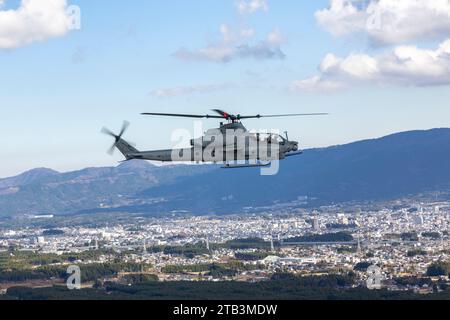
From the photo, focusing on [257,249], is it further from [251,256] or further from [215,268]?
[215,268]

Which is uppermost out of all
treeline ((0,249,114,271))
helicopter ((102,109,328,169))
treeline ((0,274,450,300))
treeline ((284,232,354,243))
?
helicopter ((102,109,328,169))

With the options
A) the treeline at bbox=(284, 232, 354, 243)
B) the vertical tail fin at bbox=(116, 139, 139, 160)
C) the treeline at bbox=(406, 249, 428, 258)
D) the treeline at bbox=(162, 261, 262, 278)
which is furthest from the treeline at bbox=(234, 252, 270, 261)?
the vertical tail fin at bbox=(116, 139, 139, 160)

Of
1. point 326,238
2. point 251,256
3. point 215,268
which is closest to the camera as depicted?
point 215,268

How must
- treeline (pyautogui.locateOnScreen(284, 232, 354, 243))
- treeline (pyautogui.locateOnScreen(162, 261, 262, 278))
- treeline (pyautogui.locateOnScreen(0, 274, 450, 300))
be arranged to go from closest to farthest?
treeline (pyautogui.locateOnScreen(0, 274, 450, 300)) < treeline (pyautogui.locateOnScreen(162, 261, 262, 278)) < treeline (pyautogui.locateOnScreen(284, 232, 354, 243))

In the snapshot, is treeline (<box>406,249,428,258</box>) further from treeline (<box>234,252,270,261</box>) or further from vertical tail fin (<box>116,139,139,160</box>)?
vertical tail fin (<box>116,139,139,160</box>)

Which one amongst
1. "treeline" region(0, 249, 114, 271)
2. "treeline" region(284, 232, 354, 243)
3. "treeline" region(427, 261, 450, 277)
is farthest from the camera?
"treeline" region(284, 232, 354, 243)

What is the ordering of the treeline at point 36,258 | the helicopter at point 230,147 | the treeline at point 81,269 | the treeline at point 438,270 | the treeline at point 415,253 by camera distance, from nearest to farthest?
the helicopter at point 230,147, the treeline at point 438,270, the treeline at point 81,269, the treeline at point 415,253, the treeline at point 36,258

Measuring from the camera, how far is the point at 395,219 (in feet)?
600

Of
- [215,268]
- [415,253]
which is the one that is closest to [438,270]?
[415,253]

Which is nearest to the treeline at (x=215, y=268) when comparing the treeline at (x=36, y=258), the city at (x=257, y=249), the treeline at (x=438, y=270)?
the city at (x=257, y=249)

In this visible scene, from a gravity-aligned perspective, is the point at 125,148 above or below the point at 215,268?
above

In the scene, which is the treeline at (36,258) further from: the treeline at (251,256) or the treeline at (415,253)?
the treeline at (415,253)

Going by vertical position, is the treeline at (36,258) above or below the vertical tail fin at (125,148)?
below
